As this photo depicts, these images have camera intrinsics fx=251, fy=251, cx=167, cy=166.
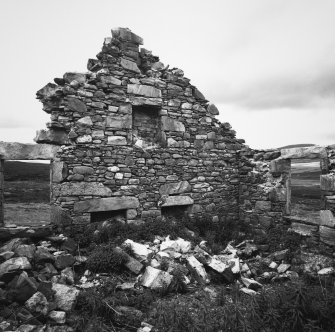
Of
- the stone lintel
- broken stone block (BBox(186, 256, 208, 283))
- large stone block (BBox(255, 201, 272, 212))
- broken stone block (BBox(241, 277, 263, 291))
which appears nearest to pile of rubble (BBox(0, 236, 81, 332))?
the stone lintel

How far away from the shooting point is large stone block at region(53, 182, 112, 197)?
548 cm

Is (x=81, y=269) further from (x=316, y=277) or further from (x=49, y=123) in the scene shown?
(x=316, y=277)

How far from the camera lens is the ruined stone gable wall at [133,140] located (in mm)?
5590

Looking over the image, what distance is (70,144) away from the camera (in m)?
5.60

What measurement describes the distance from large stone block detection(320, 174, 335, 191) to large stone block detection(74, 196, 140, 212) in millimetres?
4371

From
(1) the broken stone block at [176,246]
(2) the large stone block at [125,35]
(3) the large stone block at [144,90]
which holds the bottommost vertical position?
(1) the broken stone block at [176,246]

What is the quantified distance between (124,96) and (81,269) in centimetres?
398

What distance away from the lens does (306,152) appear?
20.0ft

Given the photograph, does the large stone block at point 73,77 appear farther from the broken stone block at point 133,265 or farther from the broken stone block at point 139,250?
the broken stone block at point 133,265

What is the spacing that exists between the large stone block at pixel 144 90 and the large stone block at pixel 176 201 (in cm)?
272

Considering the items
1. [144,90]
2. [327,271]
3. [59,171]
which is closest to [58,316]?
[59,171]

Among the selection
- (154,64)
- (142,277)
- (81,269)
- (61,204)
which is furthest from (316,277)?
(154,64)

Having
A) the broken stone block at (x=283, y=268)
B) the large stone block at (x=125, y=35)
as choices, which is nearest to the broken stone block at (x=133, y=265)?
the broken stone block at (x=283, y=268)

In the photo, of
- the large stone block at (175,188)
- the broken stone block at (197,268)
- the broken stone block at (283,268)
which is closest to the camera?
the broken stone block at (197,268)
